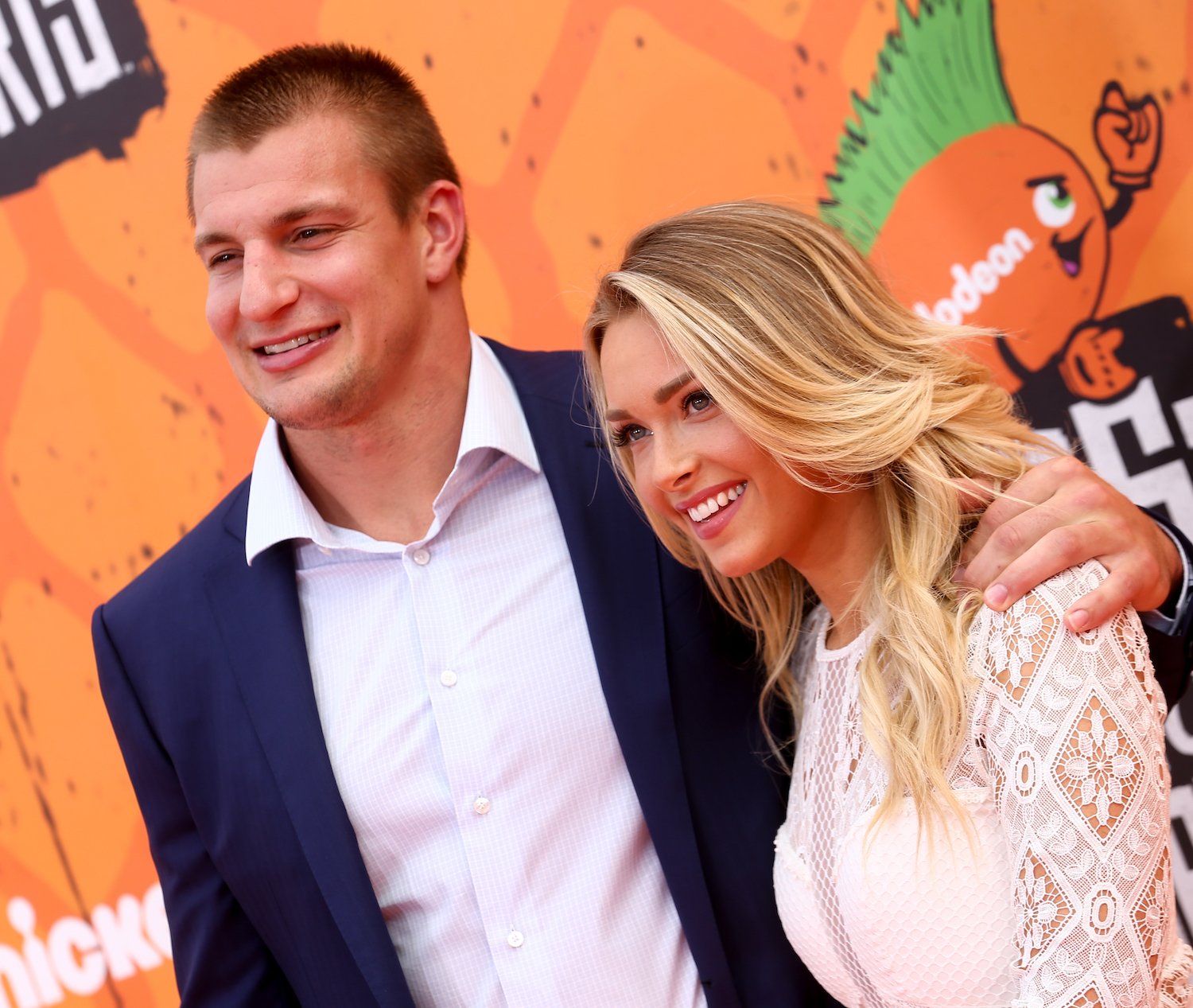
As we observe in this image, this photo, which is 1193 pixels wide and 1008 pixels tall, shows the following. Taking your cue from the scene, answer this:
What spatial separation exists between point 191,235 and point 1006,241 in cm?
164

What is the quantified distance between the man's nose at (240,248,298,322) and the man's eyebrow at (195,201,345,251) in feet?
0.14

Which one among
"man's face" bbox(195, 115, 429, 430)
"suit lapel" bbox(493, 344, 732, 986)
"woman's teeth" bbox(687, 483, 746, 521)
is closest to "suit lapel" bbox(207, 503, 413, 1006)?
"man's face" bbox(195, 115, 429, 430)

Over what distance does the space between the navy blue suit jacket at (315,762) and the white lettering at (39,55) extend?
3.56 feet

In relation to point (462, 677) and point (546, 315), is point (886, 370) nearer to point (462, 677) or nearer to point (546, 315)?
point (462, 677)

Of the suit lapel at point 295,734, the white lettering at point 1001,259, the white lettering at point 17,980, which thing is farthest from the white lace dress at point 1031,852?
the white lettering at point 17,980

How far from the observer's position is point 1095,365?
2.47 m

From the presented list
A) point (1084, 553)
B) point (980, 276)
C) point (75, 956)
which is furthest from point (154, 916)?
point (980, 276)

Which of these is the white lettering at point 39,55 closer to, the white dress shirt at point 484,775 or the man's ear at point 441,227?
the man's ear at point 441,227

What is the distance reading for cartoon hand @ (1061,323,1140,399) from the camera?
2457mm

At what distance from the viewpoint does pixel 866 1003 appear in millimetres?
1610

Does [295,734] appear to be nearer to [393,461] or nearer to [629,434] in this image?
[393,461]

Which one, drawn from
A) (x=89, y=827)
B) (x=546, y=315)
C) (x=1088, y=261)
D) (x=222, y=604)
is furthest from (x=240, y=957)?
(x=1088, y=261)

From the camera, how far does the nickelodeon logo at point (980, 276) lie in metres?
2.49

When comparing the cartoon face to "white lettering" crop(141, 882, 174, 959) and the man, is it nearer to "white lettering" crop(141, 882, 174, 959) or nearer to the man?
the man
